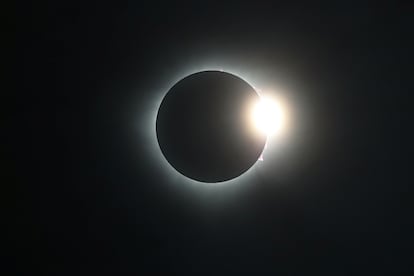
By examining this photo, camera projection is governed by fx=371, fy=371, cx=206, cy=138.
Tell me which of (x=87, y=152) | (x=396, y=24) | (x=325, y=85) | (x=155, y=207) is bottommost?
(x=155, y=207)

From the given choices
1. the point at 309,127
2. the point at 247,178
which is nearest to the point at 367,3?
the point at 309,127

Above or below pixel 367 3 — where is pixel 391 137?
below

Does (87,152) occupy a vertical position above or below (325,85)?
below

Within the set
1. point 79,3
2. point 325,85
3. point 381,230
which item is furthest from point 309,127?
point 79,3

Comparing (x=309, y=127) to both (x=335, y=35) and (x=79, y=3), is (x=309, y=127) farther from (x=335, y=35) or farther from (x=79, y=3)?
(x=79, y=3)

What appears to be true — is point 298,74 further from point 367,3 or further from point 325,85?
point 367,3
